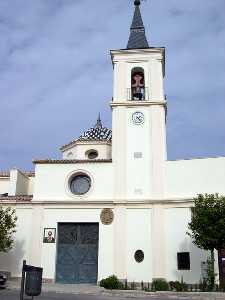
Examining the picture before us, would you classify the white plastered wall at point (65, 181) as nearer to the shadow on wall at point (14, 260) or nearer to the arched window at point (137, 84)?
the shadow on wall at point (14, 260)

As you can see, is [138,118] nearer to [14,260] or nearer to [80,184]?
[80,184]

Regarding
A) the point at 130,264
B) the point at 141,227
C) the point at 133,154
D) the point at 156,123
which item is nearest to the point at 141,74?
the point at 156,123

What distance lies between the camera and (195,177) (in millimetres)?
26594

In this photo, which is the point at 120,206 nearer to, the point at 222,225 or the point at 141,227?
the point at 141,227

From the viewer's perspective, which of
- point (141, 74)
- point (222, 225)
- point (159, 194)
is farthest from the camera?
point (141, 74)

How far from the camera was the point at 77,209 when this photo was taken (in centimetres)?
2747

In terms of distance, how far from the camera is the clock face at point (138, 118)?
2897 centimetres

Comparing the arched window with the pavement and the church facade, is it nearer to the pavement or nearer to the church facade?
the church facade

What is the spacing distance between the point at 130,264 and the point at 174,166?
6642 millimetres

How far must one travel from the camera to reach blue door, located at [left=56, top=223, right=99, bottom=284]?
26.4 m

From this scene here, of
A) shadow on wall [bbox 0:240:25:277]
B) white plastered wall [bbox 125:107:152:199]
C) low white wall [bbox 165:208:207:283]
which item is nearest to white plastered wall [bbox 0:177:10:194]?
shadow on wall [bbox 0:240:25:277]

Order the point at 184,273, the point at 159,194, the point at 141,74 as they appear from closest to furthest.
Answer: the point at 184,273 → the point at 159,194 → the point at 141,74

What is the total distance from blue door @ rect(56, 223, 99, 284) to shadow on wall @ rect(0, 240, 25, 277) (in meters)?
2.35

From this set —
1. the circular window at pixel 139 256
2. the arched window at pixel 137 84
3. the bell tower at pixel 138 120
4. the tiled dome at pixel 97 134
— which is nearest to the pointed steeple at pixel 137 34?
the bell tower at pixel 138 120
